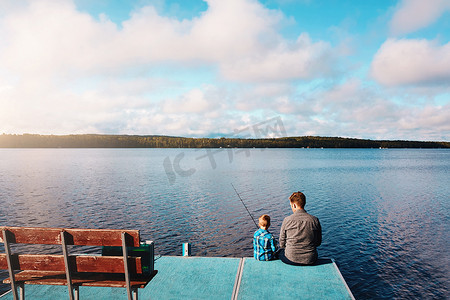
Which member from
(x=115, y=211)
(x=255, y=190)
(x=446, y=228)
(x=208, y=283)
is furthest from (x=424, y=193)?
(x=208, y=283)

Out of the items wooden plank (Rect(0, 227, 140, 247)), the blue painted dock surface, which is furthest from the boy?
wooden plank (Rect(0, 227, 140, 247))

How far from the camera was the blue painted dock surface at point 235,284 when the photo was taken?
5.54 m

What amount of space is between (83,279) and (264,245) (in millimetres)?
3719

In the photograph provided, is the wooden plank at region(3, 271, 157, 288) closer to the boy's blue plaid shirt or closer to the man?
the boy's blue plaid shirt

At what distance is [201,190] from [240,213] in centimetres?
949

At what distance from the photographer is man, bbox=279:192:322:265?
20.4 feet

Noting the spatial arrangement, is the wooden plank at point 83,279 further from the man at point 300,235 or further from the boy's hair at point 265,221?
the man at point 300,235

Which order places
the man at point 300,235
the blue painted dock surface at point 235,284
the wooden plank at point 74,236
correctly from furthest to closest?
the man at point 300,235 → the blue painted dock surface at point 235,284 → the wooden plank at point 74,236

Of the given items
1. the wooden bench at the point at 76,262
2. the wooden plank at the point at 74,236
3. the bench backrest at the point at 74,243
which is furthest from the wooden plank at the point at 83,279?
the wooden plank at the point at 74,236

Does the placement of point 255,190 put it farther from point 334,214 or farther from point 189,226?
point 189,226

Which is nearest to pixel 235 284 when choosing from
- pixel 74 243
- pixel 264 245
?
pixel 264 245

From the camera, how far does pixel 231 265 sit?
274 inches

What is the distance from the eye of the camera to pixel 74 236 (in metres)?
4.42

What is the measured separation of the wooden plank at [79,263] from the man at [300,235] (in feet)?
10.4
